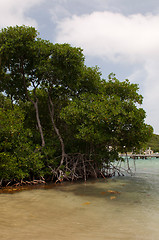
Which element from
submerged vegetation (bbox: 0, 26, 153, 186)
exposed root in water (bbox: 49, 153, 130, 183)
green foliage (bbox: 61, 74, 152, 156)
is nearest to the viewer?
submerged vegetation (bbox: 0, 26, 153, 186)

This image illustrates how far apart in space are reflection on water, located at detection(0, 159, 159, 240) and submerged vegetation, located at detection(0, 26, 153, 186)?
2.24 metres

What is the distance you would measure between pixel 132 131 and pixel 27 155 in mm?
6120

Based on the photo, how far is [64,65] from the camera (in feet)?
42.2

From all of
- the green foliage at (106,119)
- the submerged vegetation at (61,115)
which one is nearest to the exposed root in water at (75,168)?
the submerged vegetation at (61,115)

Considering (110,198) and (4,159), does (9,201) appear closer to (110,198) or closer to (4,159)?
(4,159)

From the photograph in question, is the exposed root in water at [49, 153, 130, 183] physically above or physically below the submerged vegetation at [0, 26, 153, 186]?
below

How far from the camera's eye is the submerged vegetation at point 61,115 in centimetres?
1122

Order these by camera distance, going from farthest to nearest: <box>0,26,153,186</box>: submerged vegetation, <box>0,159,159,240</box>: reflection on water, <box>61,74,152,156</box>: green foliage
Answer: <box>61,74,152,156</box>: green foliage < <box>0,26,153,186</box>: submerged vegetation < <box>0,159,159,240</box>: reflection on water

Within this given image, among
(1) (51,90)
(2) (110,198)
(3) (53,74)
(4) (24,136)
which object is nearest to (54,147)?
(4) (24,136)

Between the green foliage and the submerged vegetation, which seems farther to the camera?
the green foliage

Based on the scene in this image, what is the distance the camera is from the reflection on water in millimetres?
5047

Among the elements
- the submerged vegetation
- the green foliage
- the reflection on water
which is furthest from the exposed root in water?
the reflection on water

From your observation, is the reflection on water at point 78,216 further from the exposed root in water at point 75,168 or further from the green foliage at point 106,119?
the green foliage at point 106,119

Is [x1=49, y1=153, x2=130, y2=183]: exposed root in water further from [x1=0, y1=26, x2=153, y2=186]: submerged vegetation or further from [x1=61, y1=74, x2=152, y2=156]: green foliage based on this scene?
[x1=61, y1=74, x2=152, y2=156]: green foliage
